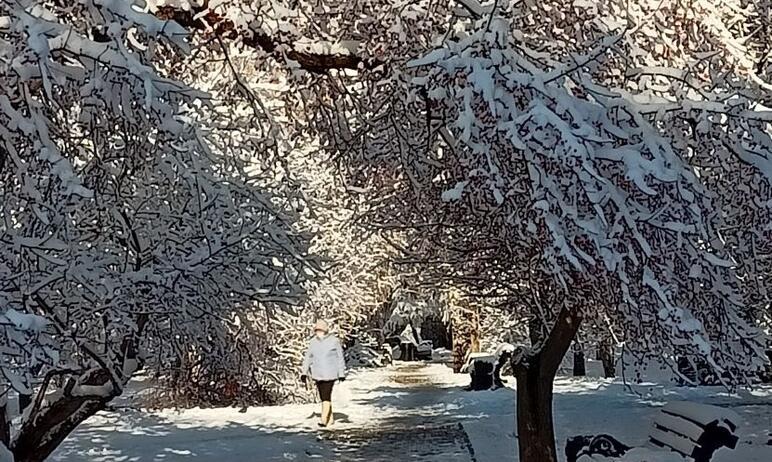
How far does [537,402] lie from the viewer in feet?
31.8

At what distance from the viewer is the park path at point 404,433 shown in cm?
1236

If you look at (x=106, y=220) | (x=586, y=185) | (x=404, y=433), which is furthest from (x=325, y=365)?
(x=586, y=185)

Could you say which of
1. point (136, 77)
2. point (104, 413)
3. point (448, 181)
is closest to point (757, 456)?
point (448, 181)

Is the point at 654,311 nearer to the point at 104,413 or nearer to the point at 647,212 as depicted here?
the point at 647,212

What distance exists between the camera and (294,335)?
17.9 meters

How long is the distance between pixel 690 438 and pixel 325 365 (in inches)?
260

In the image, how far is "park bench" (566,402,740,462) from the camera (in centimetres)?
931

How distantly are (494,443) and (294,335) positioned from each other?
6.04m

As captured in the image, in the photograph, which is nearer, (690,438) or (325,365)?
(690,438)

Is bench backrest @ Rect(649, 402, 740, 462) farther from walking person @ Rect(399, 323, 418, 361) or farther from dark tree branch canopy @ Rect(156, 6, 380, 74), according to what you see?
walking person @ Rect(399, 323, 418, 361)

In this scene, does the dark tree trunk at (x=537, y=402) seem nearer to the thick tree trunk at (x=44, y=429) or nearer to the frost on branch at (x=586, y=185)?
the thick tree trunk at (x=44, y=429)

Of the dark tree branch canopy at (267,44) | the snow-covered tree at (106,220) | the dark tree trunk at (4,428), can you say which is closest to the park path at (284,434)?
the dark tree trunk at (4,428)

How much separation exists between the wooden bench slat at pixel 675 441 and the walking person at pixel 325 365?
18.1ft

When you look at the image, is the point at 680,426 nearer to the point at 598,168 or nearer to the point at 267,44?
the point at 267,44
